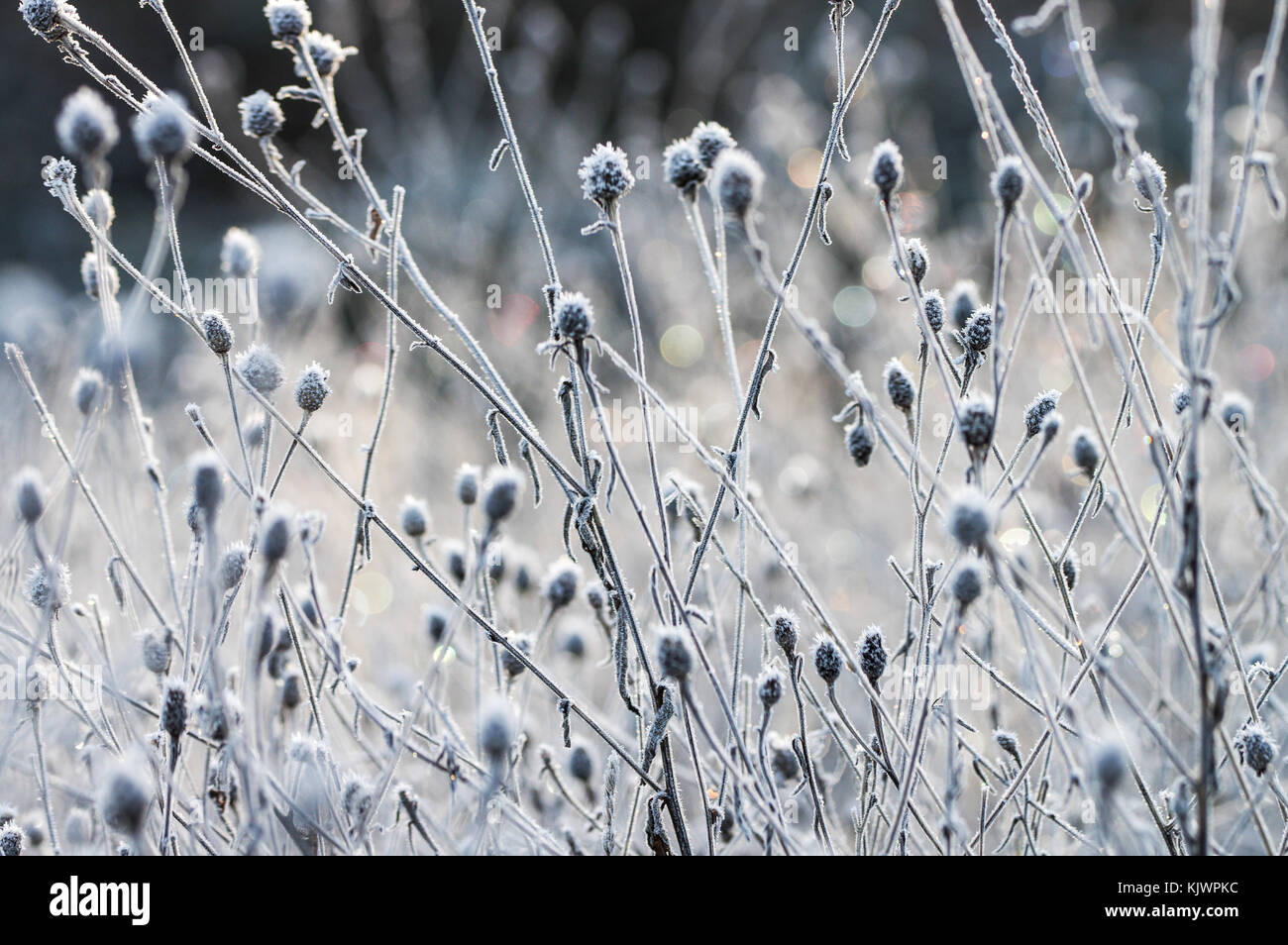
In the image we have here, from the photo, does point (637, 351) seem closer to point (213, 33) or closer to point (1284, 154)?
point (1284, 154)

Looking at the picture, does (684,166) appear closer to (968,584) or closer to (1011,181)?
(1011,181)

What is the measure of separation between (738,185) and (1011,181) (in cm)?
20

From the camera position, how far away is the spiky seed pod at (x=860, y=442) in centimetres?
93

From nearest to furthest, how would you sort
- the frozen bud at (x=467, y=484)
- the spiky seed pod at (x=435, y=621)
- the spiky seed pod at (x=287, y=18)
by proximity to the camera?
1. the spiky seed pod at (x=287, y=18)
2. the frozen bud at (x=467, y=484)
3. the spiky seed pod at (x=435, y=621)

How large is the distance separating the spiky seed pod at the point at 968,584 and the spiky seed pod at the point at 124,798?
1.80 feet

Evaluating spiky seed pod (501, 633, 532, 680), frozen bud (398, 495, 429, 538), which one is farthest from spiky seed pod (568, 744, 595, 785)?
frozen bud (398, 495, 429, 538)

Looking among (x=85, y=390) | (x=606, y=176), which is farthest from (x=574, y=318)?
(x=85, y=390)

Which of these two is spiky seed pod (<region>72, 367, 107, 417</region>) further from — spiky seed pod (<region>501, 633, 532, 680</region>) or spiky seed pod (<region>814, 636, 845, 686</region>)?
spiky seed pod (<region>814, 636, 845, 686</region>)

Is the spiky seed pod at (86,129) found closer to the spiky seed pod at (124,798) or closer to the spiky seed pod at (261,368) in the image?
the spiky seed pod at (261,368)

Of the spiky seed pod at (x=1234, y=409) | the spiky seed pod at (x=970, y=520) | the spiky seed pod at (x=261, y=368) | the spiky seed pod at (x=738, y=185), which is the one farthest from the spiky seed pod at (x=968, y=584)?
the spiky seed pod at (x=261, y=368)

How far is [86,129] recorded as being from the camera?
0.87 meters

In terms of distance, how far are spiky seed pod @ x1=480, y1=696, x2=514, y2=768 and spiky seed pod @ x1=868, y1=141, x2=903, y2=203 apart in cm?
49
